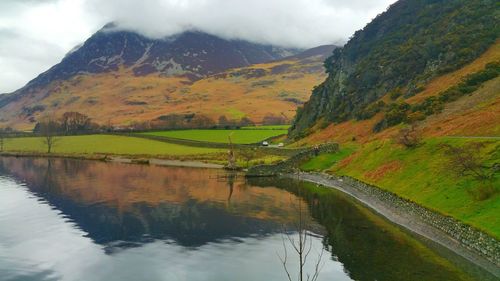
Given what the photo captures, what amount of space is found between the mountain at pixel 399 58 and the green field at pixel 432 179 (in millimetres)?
21318

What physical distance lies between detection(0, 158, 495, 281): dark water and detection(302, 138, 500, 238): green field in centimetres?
432

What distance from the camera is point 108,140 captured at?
18800 centimetres

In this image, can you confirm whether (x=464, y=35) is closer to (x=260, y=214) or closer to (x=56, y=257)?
(x=260, y=214)

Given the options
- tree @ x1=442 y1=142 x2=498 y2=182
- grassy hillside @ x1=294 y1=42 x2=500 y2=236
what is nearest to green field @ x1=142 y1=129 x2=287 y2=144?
grassy hillside @ x1=294 y1=42 x2=500 y2=236

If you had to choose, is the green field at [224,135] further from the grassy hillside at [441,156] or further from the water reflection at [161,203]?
the grassy hillside at [441,156]

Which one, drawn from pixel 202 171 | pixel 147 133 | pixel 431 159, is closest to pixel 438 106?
pixel 431 159

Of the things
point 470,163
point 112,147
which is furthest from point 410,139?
point 112,147

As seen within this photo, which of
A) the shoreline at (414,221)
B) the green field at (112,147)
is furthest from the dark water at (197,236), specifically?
the green field at (112,147)

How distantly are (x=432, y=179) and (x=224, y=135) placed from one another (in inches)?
4980

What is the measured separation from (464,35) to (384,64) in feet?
76.7

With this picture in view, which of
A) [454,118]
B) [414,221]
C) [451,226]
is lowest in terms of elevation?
[414,221]

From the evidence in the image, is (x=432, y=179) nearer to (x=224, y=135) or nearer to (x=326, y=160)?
(x=326, y=160)

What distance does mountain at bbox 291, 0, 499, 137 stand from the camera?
110375 millimetres

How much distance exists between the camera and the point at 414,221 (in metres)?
50.2
